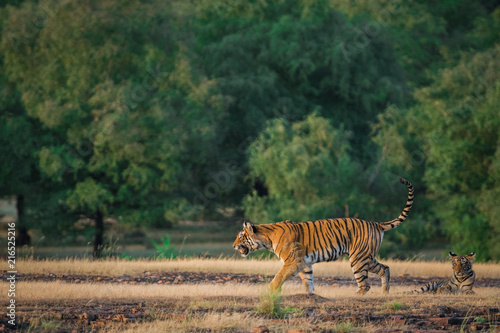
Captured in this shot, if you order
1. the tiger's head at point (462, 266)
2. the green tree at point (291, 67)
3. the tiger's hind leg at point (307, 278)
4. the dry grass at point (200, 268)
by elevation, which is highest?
the green tree at point (291, 67)

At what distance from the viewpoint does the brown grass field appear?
A: 10281 millimetres

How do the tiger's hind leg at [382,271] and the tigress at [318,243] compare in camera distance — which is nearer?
the tigress at [318,243]

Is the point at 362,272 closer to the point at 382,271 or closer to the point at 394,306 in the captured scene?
the point at 382,271

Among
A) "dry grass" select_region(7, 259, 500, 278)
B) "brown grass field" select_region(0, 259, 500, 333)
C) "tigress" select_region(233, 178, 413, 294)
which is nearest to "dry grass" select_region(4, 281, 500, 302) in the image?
"brown grass field" select_region(0, 259, 500, 333)

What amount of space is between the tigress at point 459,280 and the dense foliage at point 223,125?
53.9ft

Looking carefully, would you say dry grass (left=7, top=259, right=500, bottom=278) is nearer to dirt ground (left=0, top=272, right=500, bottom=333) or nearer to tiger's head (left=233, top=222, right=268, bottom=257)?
tiger's head (left=233, top=222, right=268, bottom=257)

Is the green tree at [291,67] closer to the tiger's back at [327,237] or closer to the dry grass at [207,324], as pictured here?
the tiger's back at [327,237]

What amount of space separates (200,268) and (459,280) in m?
7.05

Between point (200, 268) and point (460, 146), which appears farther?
point (460, 146)

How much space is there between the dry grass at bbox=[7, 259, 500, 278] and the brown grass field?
10 centimetres

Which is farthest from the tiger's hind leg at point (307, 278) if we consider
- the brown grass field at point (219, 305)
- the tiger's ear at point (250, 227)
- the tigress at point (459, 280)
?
the tigress at point (459, 280)

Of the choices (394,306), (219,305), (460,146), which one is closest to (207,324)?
(219,305)

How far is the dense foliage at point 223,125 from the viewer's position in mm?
30984

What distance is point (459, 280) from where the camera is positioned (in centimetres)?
1480
